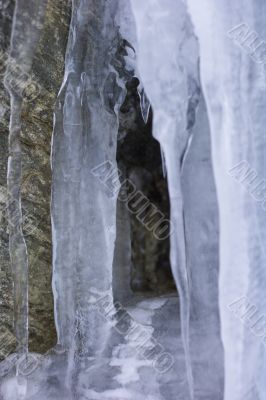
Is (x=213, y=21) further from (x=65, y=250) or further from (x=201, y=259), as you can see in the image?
(x=65, y=250)

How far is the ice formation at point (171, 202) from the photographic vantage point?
105 centimetres

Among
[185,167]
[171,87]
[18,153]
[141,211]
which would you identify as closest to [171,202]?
[185,167]

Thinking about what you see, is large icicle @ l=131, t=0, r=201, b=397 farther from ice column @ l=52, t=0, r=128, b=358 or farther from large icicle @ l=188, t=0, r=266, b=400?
ice column @ l=52, t=0, r=128, b=358

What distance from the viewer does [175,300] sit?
1554 millimetres

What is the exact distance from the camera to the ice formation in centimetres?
105

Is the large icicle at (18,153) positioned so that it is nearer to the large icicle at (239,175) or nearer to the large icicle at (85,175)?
the large icicle at (85,175)

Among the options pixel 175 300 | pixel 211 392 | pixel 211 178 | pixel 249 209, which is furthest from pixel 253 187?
pixel 175 300

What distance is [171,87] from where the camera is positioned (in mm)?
1143

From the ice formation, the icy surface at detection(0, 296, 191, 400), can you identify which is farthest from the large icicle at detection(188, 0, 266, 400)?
the icy surface at detection(0, 296, 191, 400)

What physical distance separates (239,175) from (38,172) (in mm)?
606

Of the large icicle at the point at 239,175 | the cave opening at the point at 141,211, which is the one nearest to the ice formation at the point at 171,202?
the large icicle at the point at 239,175

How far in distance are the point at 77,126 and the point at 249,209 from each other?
0.55m

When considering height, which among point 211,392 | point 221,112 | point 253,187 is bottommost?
point 211,392

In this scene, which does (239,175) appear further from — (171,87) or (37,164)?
(37,164)
